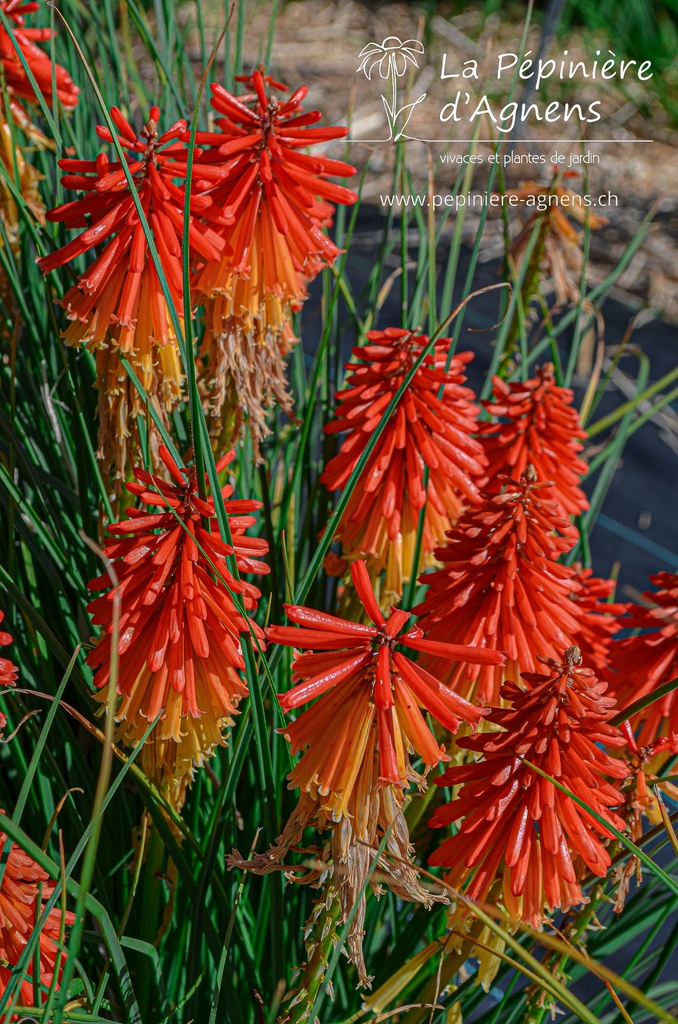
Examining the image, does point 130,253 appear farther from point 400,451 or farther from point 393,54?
point 393,54

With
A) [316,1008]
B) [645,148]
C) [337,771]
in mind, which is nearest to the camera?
[337,771]

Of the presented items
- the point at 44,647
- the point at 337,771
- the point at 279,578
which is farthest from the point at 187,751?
the point at 279,578

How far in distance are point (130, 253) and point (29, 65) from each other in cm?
51

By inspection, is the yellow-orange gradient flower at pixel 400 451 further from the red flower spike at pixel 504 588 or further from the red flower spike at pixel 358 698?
the red flower spike at pixel 358 698

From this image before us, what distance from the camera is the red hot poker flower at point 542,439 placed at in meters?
1.07

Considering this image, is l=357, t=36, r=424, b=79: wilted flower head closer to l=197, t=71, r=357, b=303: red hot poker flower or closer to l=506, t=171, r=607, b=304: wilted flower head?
l=506, t=171, r=607, b=304: wilted flower head

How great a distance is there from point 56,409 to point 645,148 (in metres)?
4.03

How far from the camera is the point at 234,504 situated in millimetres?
808

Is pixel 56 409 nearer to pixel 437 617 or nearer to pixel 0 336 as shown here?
pixel 0 336

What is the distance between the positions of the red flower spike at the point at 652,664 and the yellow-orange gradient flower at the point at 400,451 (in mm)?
213

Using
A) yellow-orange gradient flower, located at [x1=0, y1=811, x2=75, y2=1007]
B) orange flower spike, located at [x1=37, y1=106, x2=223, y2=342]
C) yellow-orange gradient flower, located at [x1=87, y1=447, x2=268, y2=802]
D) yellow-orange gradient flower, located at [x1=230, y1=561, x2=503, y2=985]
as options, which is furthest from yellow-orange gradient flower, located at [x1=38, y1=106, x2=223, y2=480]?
yellow-orange gradient flower, located at [x1=0, y1=811, x2=75, y2=1007]

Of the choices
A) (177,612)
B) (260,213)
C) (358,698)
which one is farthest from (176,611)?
(260,213)

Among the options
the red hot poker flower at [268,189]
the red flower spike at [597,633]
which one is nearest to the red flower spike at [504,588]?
the red flower spike at [597,633]

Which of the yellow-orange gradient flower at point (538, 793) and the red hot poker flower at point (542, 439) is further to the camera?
the red hot poker flower at point (542, 439)
